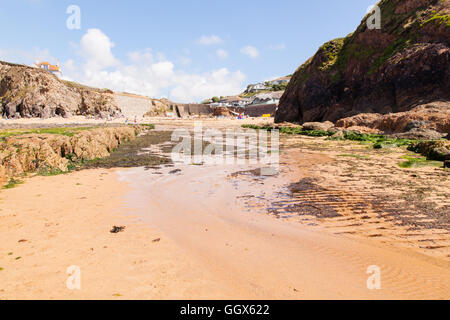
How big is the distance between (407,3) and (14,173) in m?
40.8

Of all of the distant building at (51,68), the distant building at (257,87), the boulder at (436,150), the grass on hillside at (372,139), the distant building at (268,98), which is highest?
the distant building at (257,87)

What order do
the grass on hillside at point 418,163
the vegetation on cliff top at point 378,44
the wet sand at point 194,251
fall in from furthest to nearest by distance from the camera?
the vegetation on cliff top at point 378,44 < the grass on hillside at point 418,163 < the wet sand at point 194,251

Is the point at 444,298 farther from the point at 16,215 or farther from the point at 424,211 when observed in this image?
the point at 16,215

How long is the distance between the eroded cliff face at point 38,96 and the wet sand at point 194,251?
53469mm

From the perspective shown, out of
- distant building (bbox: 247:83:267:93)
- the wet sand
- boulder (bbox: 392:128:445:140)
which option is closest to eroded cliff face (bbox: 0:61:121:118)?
the wet sand

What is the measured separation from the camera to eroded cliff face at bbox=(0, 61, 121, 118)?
48.0 m

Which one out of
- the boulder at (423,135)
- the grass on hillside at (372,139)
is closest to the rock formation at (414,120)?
the boulder at (423,135)

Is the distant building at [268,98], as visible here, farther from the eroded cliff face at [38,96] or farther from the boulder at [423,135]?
the boulder at [423,135]

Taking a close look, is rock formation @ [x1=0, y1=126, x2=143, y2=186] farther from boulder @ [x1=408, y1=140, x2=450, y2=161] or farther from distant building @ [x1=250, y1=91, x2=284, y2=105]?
distant building @ [x1=250, y1=91, x2=284, y2=105]

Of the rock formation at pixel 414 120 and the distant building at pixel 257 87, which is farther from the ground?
the distant building at pixel 257 87

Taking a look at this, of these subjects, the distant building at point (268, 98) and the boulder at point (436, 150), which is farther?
the distant building at point (268, 98)

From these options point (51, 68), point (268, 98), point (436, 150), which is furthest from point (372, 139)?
point (51, 68)

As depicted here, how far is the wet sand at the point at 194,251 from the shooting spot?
9.12 feet

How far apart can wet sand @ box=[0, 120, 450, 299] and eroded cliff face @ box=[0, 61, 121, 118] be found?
5347cm
